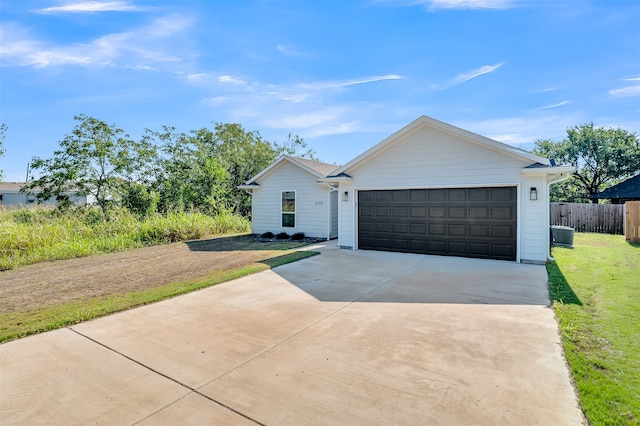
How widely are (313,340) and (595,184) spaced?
31147mm

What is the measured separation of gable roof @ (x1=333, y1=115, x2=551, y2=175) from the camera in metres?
8.36

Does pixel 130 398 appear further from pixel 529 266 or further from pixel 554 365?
pixel 529 266

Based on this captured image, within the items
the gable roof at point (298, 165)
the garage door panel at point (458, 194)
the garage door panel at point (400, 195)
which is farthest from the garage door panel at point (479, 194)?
the gable roof at point (298, 165)

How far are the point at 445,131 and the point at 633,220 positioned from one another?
949 centimetres

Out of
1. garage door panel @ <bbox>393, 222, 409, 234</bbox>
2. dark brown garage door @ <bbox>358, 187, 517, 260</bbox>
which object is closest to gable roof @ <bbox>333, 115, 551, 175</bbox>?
dark brown garage door @ <bbox>358, 187, 517, 260</bbox>

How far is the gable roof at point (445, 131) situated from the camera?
8.36 m

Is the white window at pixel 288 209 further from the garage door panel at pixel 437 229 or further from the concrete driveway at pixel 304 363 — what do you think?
the concrete driveway at pixel 304 363

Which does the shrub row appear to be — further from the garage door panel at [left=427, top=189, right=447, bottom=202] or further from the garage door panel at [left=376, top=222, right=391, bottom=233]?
→ the garage door panel at [left=427, top=189, right=447, bottom=202]

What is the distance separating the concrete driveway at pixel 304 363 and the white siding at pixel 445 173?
332 centimetres

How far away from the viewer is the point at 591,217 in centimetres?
1611

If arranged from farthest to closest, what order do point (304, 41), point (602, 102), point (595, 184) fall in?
1. point (595, 184)
2. point (602, 102)
3. point (304, 41)

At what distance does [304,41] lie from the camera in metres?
11.0

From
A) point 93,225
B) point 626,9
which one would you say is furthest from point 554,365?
point 93,225

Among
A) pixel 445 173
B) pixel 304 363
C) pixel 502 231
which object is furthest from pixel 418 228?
pixel 304 363
